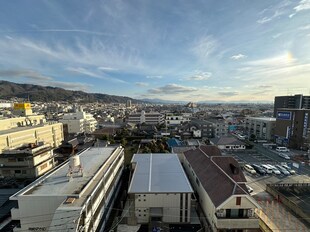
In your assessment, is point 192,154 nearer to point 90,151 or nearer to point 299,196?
point 299,196

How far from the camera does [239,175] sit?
11508 mm

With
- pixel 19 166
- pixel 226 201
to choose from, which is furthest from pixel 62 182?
pixel 19 166

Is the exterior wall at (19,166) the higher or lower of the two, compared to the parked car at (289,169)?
higher

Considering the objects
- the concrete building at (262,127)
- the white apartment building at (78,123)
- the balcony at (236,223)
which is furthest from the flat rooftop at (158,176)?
the white apartment building at (78,123)

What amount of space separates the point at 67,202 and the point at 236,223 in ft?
26.3

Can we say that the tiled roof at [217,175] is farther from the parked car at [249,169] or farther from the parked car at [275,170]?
the parked car at [275,170]

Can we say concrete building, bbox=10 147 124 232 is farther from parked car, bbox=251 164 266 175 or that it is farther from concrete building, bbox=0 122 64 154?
parked car, bbox=251 164 266 175

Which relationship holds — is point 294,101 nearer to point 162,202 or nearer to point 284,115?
point 284,115

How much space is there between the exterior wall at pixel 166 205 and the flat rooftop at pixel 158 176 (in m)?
0.28

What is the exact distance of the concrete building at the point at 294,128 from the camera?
80.1ft

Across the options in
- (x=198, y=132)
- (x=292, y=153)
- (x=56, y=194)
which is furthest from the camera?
(x=198, y=132)

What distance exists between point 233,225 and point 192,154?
802cm

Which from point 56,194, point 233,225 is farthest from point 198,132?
point 56,194

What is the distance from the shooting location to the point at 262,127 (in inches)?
1238
